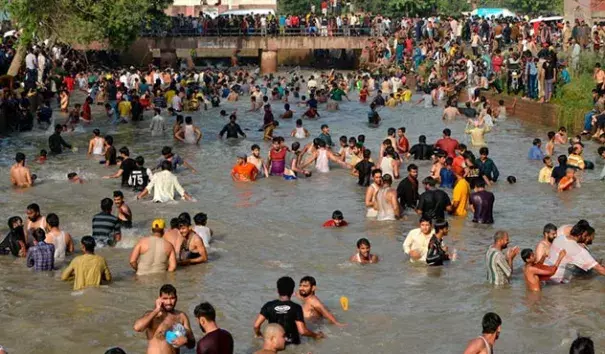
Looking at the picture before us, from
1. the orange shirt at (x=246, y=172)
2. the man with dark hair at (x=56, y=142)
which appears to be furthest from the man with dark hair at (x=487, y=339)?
the man with dark hair at (x=56, y=142)

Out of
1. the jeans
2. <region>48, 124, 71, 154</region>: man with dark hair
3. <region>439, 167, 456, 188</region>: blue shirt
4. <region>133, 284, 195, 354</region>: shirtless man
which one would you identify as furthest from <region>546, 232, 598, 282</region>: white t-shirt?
the jeans

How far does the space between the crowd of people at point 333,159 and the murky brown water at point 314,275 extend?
10.9 inches

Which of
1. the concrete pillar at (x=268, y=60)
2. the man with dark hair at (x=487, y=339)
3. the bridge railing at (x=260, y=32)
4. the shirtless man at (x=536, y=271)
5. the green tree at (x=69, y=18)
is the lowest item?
the concrete pillar at (x=268, y=60)

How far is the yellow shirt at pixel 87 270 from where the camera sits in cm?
1383

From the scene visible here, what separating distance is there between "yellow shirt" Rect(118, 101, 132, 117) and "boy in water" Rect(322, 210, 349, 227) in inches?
603

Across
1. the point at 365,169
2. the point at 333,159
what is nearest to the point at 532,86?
the point at 333,159

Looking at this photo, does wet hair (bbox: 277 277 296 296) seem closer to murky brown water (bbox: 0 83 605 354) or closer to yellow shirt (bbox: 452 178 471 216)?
murky brown water (bbox: 0 83 605 354)

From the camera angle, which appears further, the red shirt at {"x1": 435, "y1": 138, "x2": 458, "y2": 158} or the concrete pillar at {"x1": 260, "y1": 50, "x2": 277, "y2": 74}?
the concrete pillar at {"x1": 260, "y1": 50, "x2": 277, "y2": 74}

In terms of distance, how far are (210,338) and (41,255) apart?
5.43 meters

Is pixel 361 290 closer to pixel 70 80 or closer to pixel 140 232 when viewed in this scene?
pixel 140 232

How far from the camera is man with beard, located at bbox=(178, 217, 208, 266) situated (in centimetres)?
1500

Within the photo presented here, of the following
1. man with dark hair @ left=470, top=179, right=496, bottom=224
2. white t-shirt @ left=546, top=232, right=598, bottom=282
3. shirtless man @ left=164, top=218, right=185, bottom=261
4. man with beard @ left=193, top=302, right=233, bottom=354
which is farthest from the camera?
man with dark hair @ left=470, top=179, right=496, bottom=224

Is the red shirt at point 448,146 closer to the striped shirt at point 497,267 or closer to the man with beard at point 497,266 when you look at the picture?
the man with beard at point 497,266

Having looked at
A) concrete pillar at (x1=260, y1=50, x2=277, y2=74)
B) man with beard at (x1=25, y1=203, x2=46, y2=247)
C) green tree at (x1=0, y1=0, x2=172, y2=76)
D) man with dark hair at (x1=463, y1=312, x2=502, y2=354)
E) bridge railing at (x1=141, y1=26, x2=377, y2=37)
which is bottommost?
concrete pillar at (x1=260, y1=50, x2=277, y2=74)
